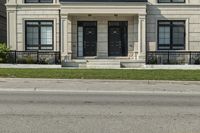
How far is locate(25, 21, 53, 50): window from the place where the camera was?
33750 millimetres

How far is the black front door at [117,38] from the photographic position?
33.5m

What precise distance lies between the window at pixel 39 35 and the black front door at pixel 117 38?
4.69 meters

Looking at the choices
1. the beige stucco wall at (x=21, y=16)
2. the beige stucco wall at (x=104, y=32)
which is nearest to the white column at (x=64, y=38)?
the beige stucco wall at (x=104, y=32)

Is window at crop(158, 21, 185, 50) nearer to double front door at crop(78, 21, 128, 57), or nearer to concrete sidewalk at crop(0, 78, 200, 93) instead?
double front door at crop(78, 21, 128, 57)

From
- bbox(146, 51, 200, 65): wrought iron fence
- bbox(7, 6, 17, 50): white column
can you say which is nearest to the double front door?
bbox(146, 51, 200, 65): wrought iron fence

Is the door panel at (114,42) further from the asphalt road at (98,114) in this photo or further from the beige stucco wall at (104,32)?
the asphalt road at (98,114)

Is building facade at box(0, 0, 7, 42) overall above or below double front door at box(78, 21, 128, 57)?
above

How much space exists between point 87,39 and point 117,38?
237 cm

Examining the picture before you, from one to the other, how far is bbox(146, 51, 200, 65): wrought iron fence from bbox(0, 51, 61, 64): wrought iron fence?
23.4 ft

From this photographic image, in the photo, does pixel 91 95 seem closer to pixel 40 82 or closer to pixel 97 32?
pixel 40 82

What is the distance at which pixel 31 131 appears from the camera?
8.34m

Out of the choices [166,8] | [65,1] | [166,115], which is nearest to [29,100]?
[166,115]

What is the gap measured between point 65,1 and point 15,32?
4894 millimetres

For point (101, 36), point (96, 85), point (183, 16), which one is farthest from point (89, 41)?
point (96, 85)
